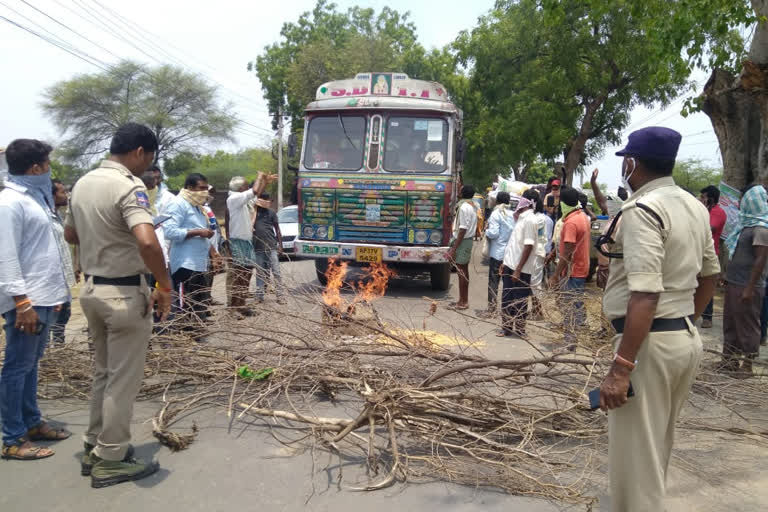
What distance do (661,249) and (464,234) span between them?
5906 mm

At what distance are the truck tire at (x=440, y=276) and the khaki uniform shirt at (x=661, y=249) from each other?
7198mm

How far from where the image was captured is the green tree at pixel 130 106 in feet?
115

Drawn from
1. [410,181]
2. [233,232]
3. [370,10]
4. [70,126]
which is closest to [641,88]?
[410,181]

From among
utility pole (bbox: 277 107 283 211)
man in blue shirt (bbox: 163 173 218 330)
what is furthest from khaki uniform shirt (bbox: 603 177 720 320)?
utility pole (bbox: 277 107 283 211)

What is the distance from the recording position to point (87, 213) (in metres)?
3.16

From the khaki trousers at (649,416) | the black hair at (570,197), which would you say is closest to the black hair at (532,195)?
the black hair at (570,197)

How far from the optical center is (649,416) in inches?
93.9

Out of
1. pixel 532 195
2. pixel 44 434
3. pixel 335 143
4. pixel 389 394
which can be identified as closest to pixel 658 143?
pixel 389 394

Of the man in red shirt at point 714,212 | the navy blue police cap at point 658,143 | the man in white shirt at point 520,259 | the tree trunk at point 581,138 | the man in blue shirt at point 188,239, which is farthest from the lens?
the tree trunk at point 581,138

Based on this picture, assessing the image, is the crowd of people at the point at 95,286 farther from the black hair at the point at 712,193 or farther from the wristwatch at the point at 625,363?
the black hair at the point at 712,193

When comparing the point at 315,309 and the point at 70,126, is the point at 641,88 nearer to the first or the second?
the point at 315,309

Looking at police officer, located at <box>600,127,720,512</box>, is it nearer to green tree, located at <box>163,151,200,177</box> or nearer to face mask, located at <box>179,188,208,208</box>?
face mask, located at <box>179,188,208,208</box>

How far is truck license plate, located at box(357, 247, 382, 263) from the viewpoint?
9023 mm

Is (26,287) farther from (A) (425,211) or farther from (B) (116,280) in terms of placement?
(A) (425,211)
